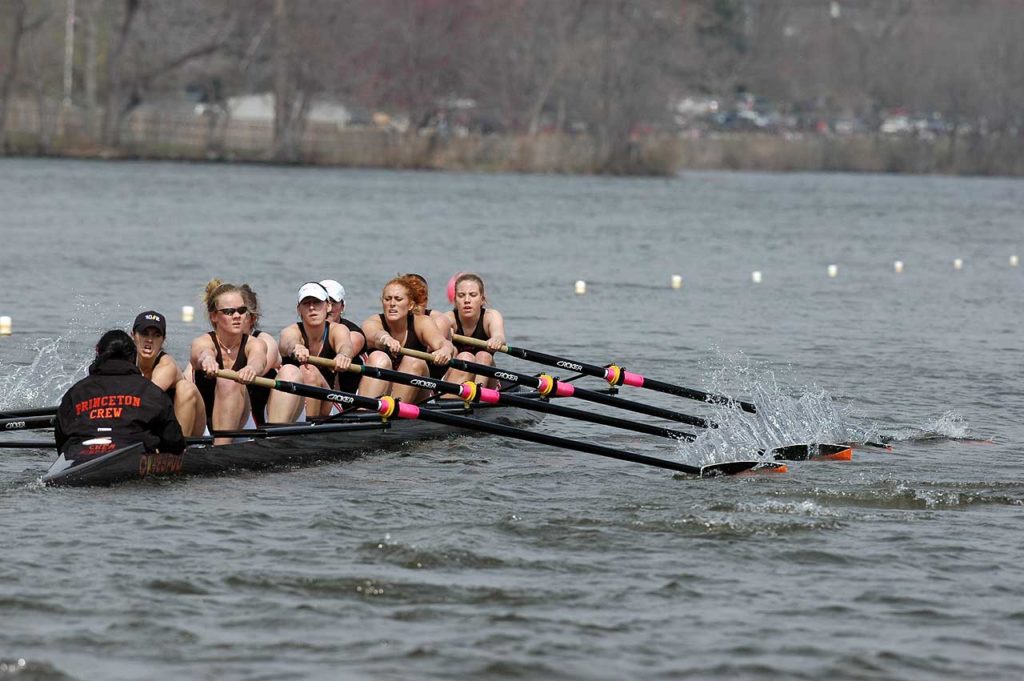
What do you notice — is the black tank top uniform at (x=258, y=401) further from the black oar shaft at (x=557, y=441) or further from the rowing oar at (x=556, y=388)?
the black oar shaft at (x=557, y=441)

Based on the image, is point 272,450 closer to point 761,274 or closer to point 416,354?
point 416,354

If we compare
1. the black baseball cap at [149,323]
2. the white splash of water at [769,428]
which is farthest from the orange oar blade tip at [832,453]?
the black baseball cap at [149,323]

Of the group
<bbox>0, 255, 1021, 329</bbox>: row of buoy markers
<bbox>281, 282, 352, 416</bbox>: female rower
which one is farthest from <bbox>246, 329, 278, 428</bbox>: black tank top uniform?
<bbox>0, 255, 1021, 329</bbox>: row of buoy markers

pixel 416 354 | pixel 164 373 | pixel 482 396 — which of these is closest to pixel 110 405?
pixel 164 373

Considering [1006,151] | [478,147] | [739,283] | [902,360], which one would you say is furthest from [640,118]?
[902,360]

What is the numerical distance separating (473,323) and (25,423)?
4.06 metres

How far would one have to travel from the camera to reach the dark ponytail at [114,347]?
10.4 m

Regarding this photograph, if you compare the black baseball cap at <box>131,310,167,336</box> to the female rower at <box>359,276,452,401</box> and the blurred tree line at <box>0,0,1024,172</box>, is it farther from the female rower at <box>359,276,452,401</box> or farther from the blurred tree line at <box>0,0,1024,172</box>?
the blurred tree line at <box>0,0,1024,172</box>

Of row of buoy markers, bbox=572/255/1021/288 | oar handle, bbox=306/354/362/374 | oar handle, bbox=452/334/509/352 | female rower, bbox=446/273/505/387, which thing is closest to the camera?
oar handle, bbox=306/354/362/374

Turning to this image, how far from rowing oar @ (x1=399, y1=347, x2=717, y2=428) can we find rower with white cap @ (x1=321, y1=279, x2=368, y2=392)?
1.04ft

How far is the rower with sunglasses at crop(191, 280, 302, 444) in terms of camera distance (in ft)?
37.2

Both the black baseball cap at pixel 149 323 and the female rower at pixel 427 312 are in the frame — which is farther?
the female rower at pixel 427 312

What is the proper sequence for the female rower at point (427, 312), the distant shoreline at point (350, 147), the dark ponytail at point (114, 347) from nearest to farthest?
the dark ponytail at point (114, 347)
the female rower at point (427, 312)
the distant shoreline at point (350, 147)

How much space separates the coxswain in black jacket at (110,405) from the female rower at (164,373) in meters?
0.29
